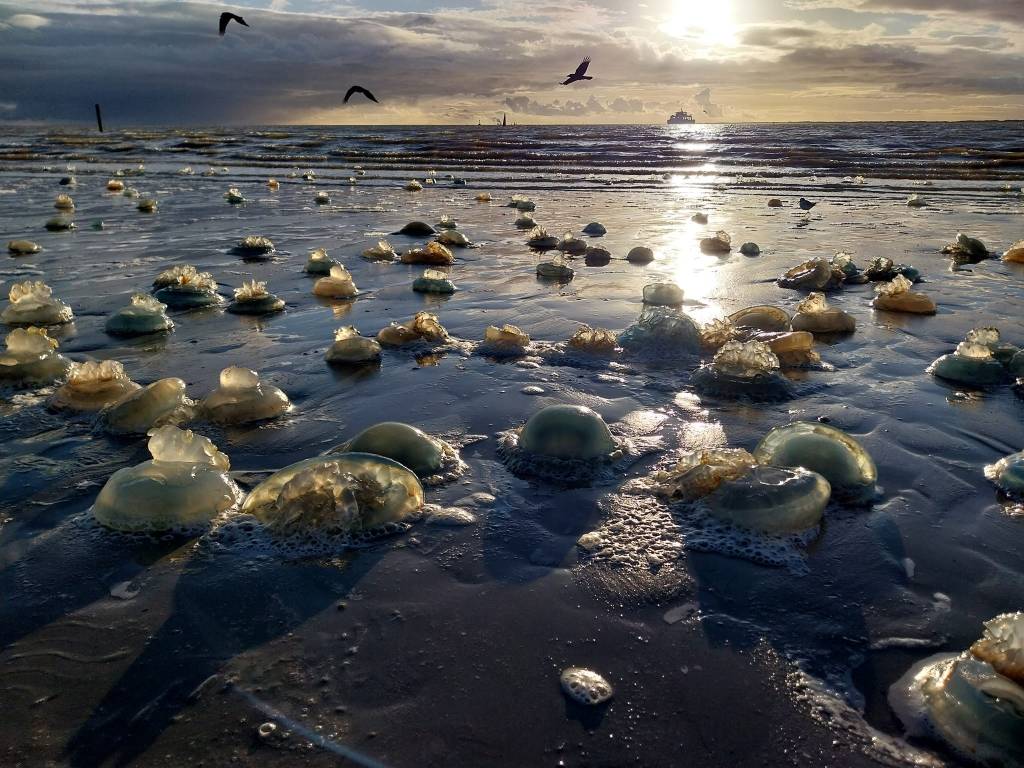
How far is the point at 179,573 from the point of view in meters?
2.15

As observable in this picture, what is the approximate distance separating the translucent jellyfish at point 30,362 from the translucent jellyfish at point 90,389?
30 cm

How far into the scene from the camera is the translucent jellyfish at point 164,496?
237 centimetres

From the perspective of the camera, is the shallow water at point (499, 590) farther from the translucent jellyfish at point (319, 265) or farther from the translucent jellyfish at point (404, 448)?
the translucent jellyfish at point (319, 265)

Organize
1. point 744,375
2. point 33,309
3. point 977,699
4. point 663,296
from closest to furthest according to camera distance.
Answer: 1. point 977,699
2. point 744,375
3. point 33,309
4. point 663,296

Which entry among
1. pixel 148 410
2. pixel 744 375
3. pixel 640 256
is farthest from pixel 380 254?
pixel 744 375

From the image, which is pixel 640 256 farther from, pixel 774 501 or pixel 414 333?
pixel 774 501

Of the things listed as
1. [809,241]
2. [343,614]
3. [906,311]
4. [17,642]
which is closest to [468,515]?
[343,614]

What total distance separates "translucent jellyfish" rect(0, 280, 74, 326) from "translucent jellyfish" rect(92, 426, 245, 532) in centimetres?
308

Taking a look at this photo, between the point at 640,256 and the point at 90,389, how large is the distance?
17.1ft

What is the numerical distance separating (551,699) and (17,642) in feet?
4.60

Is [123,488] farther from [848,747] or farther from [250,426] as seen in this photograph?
[848,747]

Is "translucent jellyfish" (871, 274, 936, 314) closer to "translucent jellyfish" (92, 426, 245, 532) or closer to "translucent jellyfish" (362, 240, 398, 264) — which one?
"translucent jellyfish" (362, 240, 398, 264)

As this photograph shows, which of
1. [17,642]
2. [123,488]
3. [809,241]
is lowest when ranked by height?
[17,642]

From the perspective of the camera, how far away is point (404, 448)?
2.77 meters
